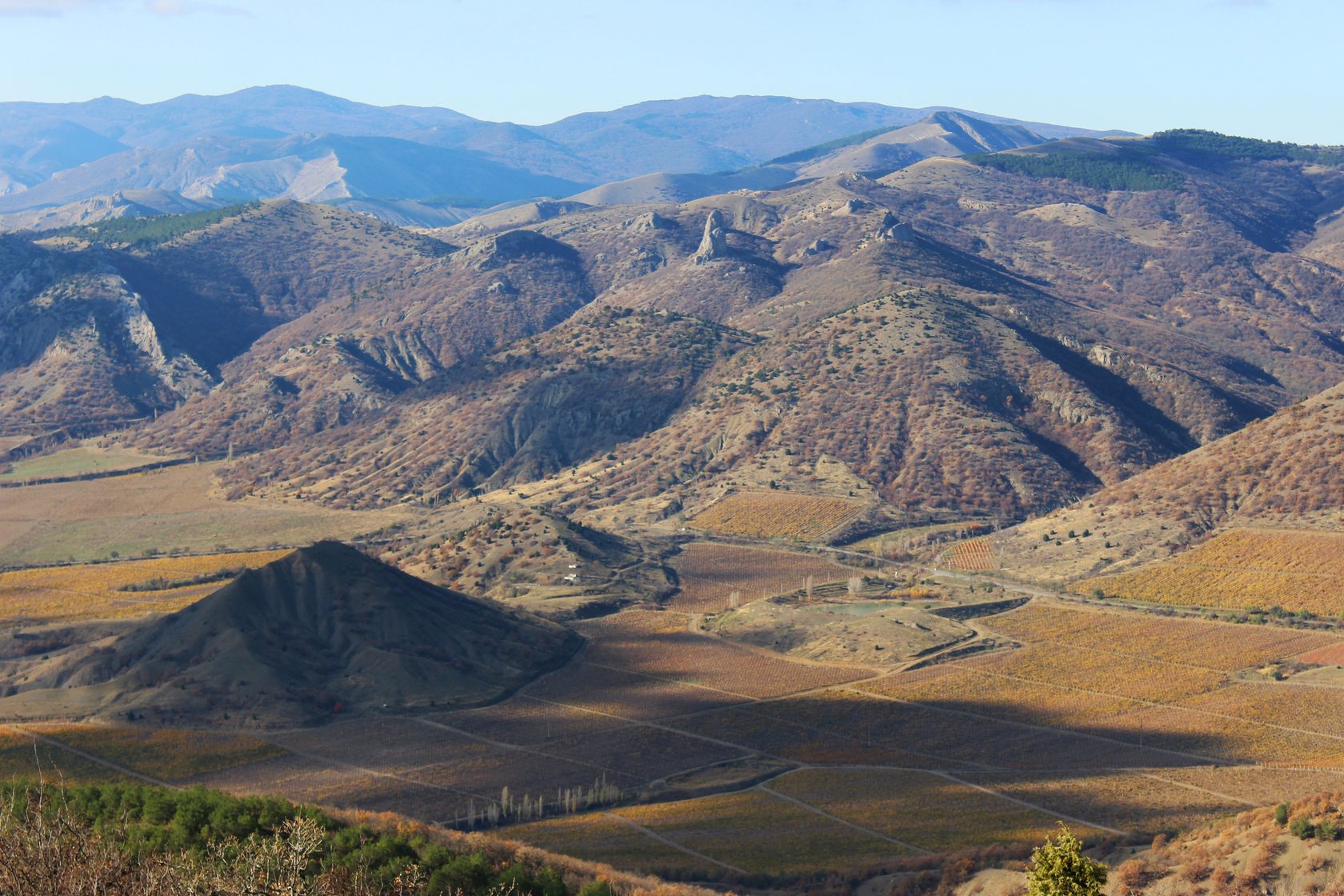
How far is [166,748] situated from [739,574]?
68.2 metres

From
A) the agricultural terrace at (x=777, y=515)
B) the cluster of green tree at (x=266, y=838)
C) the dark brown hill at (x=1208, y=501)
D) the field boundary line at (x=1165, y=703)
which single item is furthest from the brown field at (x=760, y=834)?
the agricultural terrace at (x=777, y=515)

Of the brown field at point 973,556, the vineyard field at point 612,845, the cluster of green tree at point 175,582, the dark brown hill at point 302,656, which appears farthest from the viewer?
the brown field at point 973,556

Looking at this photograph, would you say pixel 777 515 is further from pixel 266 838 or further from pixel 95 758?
pixel 266 838

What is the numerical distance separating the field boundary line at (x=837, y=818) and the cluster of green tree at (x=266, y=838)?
70.0 ft

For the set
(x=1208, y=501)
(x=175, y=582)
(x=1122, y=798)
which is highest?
(x=1208, y=501)

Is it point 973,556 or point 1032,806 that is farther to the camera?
point 973,556

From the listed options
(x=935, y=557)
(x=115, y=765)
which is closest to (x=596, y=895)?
(x=115, y=765)

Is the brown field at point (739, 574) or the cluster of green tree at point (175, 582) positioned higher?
the brown field at point (739, 574)

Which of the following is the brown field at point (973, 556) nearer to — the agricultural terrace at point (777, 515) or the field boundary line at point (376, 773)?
the agricultural terrace at point (777, 515)

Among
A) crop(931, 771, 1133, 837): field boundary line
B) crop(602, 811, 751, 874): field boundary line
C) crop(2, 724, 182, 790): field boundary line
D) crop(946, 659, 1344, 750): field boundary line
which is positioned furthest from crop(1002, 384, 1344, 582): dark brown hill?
crop(2, 724, 182, 790): field boundary line

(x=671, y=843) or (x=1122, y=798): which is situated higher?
(x=1122, y=798)

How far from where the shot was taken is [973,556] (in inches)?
6481

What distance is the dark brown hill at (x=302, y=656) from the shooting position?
11419 centimetres

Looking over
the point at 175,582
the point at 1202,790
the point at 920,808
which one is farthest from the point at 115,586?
the point at 1202,790
